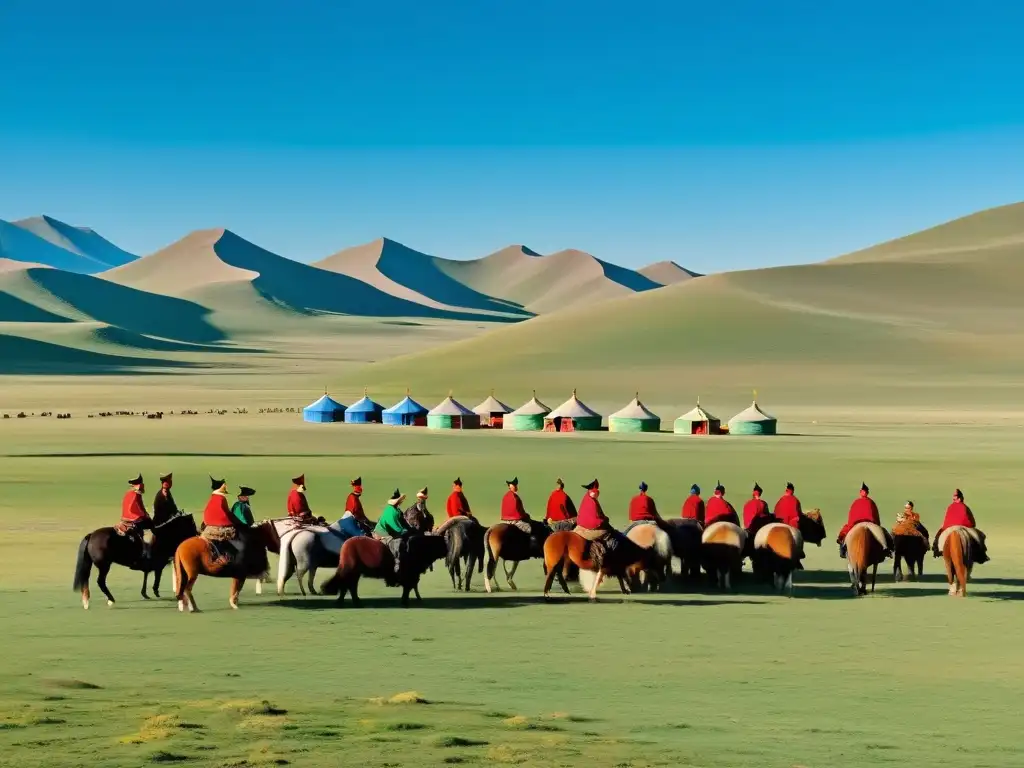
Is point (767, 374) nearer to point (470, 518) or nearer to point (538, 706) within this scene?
point (470, 518)

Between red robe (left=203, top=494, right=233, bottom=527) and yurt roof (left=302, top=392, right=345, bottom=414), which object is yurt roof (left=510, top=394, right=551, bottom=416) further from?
red robe (left=203, top=494, right=233, bottom=527)

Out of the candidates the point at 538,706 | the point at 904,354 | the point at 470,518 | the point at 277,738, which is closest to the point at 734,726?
the point at 538,706

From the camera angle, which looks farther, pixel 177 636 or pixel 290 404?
pixel 290 404

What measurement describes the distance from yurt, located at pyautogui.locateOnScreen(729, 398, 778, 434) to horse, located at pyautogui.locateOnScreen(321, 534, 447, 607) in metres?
55.1

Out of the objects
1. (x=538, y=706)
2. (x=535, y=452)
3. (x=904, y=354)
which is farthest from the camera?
(x=904, y=354)

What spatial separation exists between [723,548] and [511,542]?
3.16m

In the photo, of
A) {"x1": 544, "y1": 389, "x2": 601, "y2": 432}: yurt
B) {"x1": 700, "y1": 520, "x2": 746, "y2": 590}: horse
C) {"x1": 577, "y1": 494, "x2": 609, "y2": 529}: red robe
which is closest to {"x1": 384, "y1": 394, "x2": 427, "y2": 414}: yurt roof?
{"x1": 544, "y1": 389, "x2": 601, "y2": 432}: yurt

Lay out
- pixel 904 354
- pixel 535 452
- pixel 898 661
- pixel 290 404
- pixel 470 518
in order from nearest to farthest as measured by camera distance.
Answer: pixel 898 661, pixel 470 518, pixel 535 452, pixel 290 404, pixel 904 354

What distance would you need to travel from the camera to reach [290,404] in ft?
368

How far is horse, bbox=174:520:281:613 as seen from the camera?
20312 millimetres

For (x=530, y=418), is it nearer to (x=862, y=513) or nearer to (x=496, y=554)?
(x=862, y=513)

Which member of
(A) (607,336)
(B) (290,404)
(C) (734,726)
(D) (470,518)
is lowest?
(C) (734,726)

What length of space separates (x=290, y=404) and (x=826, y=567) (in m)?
88.2

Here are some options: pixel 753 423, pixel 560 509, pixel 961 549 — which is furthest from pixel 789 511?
pixel 753 423
